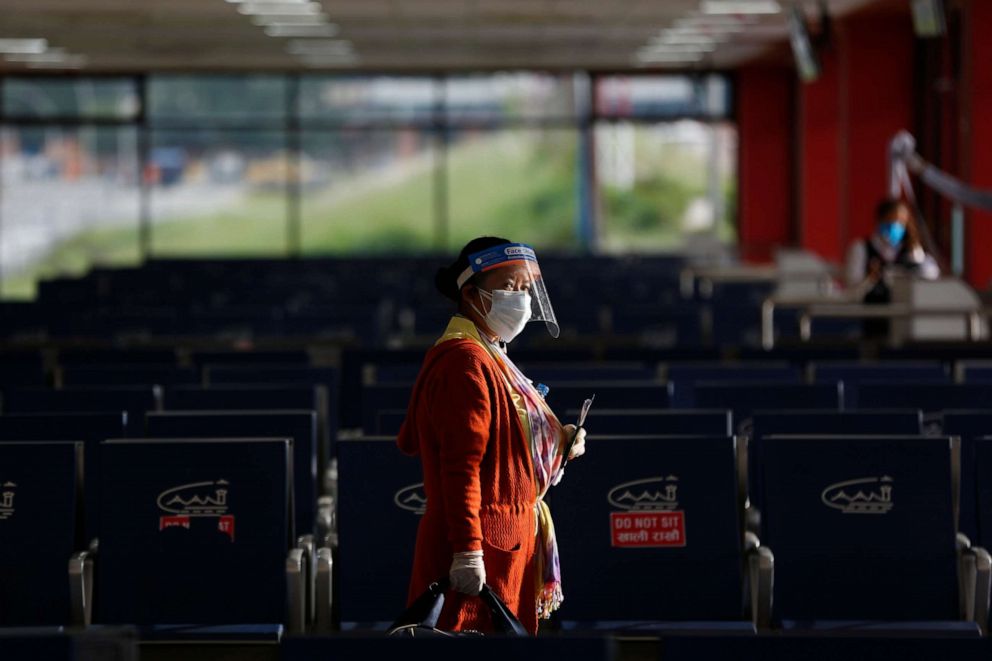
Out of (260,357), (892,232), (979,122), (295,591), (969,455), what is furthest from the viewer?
(979,122)

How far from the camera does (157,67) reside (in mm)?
23344

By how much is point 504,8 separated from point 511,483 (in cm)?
1306

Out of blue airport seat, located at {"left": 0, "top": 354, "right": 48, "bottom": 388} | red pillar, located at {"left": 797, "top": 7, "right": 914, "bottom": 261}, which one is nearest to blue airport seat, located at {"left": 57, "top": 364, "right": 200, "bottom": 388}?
blue airport seat, located at {"left": 0, "top": 354, "right": 48, "bottom": 388}

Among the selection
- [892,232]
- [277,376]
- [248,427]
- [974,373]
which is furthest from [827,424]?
[892,232]

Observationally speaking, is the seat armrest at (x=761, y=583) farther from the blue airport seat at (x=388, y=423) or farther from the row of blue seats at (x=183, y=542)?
the blue airport seat at (x=388, y=423)

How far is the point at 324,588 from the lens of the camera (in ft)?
14.2

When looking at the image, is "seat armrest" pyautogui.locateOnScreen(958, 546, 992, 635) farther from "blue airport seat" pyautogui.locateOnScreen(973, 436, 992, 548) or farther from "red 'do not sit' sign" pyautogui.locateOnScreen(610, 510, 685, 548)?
"red 'do not sit' sign" pyautogui.locateOnScreen(610, 510, 685, 548)

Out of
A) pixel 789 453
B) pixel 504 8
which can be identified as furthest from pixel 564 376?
pixel 504 8

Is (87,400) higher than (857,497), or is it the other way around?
(87,400)

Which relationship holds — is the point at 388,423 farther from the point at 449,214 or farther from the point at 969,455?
the point at 449,214

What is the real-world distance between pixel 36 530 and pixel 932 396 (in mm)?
3423

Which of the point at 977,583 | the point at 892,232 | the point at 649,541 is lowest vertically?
the point at 977,583

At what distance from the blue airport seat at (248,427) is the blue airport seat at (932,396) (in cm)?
227

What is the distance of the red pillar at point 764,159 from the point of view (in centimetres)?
2384
